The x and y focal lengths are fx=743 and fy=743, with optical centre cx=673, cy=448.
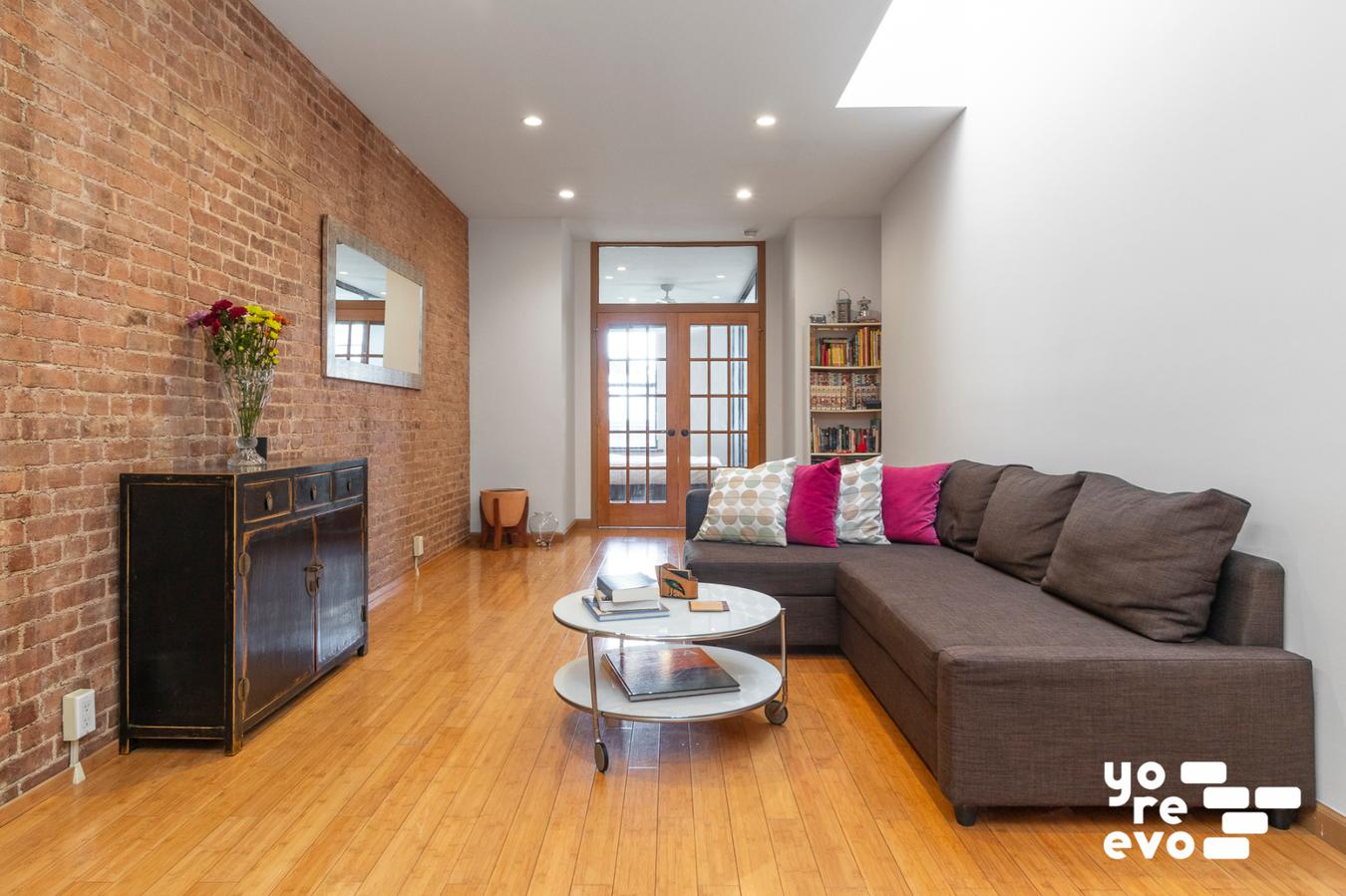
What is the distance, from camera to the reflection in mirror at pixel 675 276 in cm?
728

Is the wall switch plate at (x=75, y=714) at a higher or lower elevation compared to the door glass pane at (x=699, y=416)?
lower

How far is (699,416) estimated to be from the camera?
736cm

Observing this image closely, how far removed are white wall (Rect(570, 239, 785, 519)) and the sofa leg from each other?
5.42 m

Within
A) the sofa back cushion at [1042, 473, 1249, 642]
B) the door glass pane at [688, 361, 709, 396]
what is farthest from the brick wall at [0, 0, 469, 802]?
the door glass pane at [688, 361, 709, 396]

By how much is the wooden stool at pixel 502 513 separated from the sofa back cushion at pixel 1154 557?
14.7 ft

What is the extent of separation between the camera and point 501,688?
9.36 feet

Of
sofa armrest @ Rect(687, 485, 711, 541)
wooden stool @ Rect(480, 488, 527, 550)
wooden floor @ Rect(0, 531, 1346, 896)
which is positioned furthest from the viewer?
wooden stool @ Rect(480, 488, 527, 550)

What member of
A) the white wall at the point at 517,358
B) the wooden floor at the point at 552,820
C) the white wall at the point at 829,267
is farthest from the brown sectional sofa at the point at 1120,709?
the white wall at the point at 517,358

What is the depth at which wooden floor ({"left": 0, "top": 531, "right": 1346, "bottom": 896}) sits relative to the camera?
1646 mm

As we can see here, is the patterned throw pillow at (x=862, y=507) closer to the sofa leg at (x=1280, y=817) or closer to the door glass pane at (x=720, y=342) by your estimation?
the sofa leg at (x=1280, y=817)

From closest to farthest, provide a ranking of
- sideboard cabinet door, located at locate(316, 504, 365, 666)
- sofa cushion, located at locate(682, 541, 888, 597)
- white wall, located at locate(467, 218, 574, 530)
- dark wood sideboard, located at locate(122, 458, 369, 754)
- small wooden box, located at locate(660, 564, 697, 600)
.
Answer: dark wood sideboard, located at locate(122, 458, 369, 754) < small wooden box, located at locate(660, 564, 697, 600) < sideboard cabinet door, located at locate(316, 504, 365, 666) < sofa cushion, located at locate(682, 541, 888, 597) < white wall, located at locate(467, 218, 574, 530)

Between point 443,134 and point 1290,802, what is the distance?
16.0ft

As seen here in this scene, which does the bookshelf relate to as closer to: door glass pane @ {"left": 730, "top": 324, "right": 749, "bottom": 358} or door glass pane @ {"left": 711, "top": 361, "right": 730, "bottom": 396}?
door glass pane @ {"left": 730, "top": 324, "right": 749, "bottom": 358}

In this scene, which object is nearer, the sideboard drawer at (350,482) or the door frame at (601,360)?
the sideboard drawer at (350,482)
